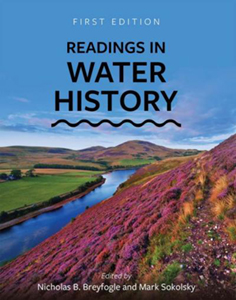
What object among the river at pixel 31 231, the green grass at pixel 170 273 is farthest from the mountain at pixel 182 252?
the river at pixel 31 231

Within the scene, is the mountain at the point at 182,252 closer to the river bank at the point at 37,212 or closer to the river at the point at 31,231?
the river at the point at 31,231

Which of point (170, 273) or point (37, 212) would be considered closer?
point (170, 273)

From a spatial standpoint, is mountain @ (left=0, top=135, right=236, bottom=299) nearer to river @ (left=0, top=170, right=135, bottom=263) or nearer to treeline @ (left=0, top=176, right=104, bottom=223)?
river @ (left=0, top=170, right=135, bottom=263)

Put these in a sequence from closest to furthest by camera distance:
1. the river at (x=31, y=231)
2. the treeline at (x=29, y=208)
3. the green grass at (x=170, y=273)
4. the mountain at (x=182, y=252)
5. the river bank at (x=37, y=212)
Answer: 1. the mountain at (x=182, y=252)
2. the green grass at (x=170, y=273)
3. the river at (x=31, y=231)
4. the river bank at (x=37, y=212)
5. the treeline at (x=29, y=208)

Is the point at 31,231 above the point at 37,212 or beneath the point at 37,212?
beneath

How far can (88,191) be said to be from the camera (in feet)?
241

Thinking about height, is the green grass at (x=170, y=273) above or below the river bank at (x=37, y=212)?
above

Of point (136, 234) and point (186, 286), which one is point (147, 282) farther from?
point (136, 234)

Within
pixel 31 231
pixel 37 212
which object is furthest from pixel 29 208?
pixel 31 231

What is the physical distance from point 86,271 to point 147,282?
12.1ft

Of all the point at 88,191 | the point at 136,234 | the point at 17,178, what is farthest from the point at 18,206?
the point at 136,234

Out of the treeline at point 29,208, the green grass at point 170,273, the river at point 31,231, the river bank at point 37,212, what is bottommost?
the river at point 31,231

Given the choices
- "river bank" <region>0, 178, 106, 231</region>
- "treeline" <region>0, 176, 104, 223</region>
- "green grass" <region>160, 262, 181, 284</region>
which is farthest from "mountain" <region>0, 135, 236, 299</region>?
"treeline" <region>0, 176, 104, 223</region>

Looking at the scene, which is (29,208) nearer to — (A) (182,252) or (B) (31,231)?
→ (B) (31,231)
